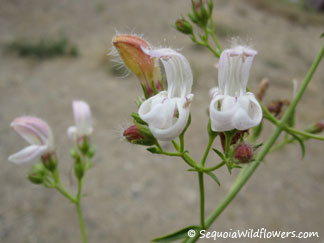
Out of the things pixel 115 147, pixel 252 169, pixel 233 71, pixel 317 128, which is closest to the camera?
pixel 233 71

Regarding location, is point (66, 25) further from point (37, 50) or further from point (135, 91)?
point (135, 91)

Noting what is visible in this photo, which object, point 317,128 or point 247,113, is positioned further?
point 317,128

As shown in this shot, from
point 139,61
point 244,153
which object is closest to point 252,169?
point 244,153

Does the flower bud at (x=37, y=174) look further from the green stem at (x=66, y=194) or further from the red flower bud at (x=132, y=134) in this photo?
the red flower bud at (x=132, y=134)

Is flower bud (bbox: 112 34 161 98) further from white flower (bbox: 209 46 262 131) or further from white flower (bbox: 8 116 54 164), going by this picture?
white flower (bbox: 8 116 54 164)

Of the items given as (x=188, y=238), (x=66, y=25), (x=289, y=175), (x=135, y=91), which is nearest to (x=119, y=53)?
(x=188, y=238)

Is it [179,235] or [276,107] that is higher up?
[276,107]

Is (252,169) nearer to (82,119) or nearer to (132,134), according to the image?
(132,134)
